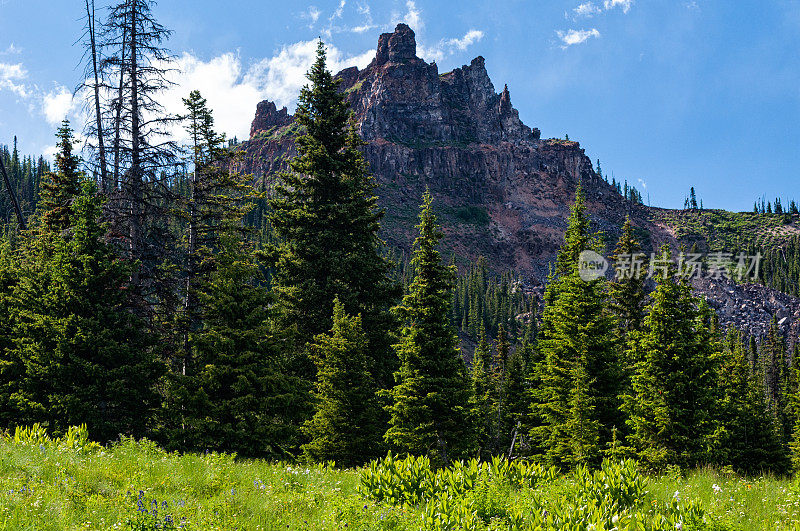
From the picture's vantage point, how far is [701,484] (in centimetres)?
815

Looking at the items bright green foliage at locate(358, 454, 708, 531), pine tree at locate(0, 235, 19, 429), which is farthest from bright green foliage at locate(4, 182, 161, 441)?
bright green foliage at locate(358, 454, 708, 531)

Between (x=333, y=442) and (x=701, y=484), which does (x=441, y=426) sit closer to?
(x=333, y=442)

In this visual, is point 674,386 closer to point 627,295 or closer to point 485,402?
point 627,295

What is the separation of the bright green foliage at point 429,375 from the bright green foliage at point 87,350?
9.05 m

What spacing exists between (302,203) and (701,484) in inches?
684

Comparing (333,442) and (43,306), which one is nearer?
(43,306)

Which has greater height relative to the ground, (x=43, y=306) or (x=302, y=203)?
(x=302, y=203)

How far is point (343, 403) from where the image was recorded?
17.2m

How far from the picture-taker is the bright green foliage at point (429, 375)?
59.1ft

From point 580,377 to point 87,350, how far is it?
19560 millimetres

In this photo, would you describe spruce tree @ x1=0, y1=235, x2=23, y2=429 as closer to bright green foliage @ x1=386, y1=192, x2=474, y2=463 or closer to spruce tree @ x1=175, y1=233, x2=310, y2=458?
spruce tree @ x1=175, y1=233, x2=310, y2=458

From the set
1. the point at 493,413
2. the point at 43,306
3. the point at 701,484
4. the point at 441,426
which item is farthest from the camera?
the point at 493,413

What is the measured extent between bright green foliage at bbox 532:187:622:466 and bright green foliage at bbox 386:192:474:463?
5.41 meters

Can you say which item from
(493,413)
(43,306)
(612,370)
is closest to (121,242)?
(43,306)
